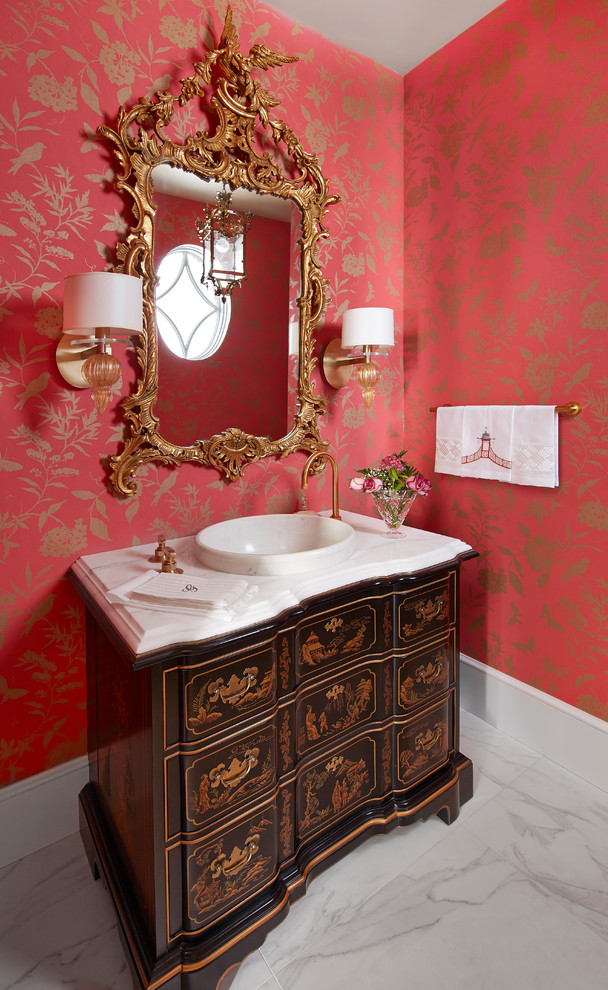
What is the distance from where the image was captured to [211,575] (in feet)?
4.62

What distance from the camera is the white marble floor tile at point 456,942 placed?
4.09 ft

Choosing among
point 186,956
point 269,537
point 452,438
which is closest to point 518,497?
point 452,438

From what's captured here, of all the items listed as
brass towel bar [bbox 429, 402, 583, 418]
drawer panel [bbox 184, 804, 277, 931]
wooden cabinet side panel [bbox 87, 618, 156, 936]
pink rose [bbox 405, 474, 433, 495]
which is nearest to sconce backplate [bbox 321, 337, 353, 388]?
pink rose [bbox 405, 474, 433, 495]

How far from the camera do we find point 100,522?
1659 mm

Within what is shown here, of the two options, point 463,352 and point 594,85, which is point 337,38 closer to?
point 594,85

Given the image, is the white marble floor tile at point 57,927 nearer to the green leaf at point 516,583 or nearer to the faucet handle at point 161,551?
the faucet handle at point 161,551

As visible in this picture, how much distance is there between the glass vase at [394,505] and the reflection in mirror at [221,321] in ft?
1.59

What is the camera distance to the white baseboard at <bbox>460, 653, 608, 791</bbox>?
1.87m

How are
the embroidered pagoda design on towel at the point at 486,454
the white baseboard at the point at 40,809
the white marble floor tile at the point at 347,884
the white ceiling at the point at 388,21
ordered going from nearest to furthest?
the white marble floor tile at the point at 347,884
the white baseboard at the point at 40,809
the white ceiling at the point at 388,21
the embroidered pagoda design on towel at the point at 486,454

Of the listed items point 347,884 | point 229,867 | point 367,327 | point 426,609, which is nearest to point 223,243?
point 367,327

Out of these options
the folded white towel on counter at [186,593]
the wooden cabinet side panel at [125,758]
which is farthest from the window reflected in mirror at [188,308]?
the wooden cabinet side panel at [125,758]

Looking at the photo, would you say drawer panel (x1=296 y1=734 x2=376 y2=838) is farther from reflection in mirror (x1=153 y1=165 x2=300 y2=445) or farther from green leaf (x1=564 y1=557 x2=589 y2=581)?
reflection in mirror (x1=153 y1=165 x2=300 y2=445)

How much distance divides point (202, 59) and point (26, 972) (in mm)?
2587

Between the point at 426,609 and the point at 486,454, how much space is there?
0.78m
